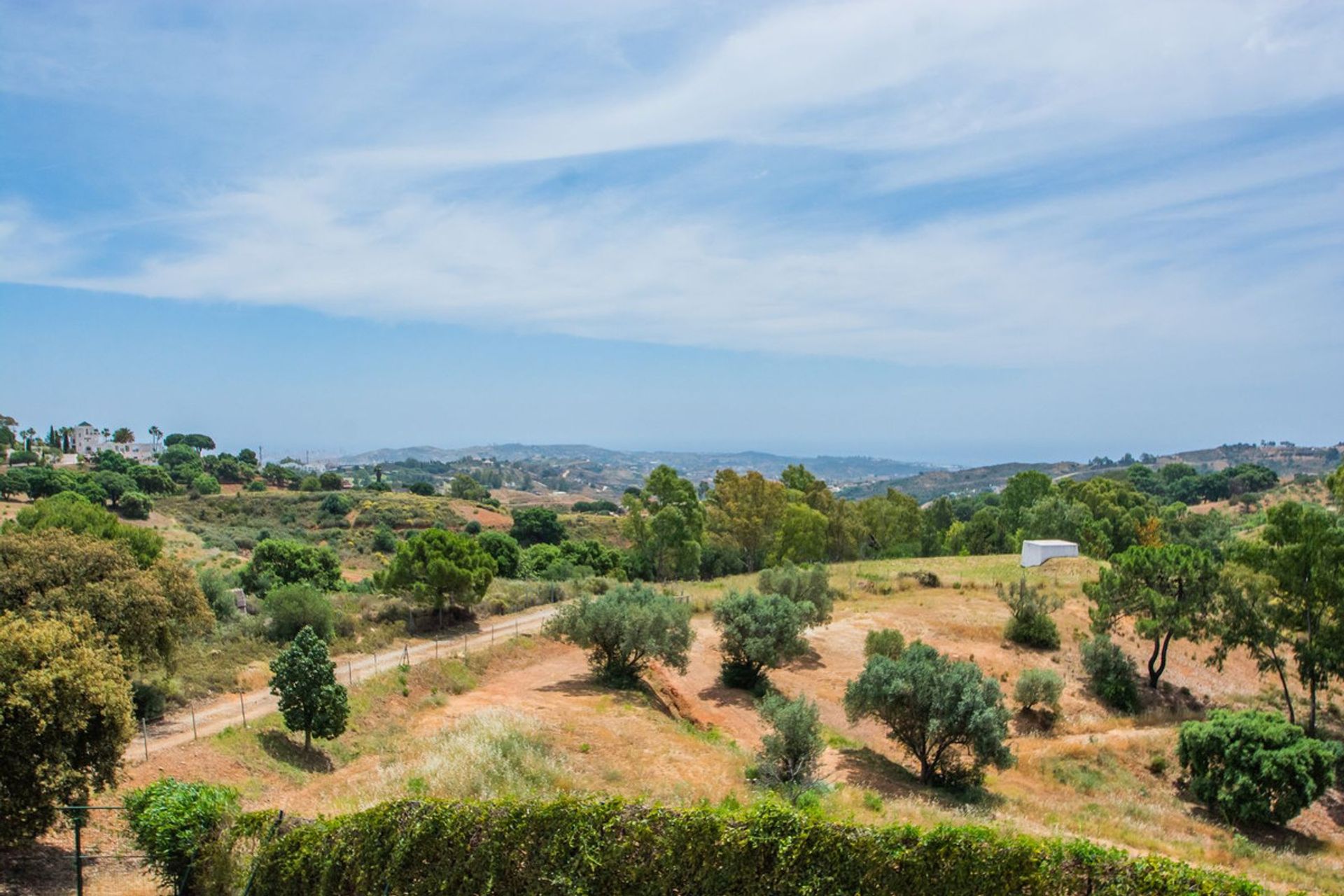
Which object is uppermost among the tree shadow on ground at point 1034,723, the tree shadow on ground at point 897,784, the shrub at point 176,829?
the shrub at point 176,829

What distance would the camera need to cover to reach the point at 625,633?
88.9 feet

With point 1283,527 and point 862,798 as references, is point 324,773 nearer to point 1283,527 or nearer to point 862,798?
point 862,798

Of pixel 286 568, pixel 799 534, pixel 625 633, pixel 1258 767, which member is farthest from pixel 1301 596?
pixel 286 568

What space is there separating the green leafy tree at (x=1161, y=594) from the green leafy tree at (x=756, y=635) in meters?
12.9

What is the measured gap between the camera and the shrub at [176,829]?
A: 11.2m

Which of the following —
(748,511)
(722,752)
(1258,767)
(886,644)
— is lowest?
(1258,767)

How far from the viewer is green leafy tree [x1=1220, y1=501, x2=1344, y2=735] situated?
2712 centimetres

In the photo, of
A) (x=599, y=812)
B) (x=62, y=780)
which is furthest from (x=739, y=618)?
(x=62, y=780)

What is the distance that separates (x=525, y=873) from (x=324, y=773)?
1054 centimetres

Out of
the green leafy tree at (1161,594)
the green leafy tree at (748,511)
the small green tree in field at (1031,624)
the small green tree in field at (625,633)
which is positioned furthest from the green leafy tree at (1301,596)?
the green leafy tree at (748,511)

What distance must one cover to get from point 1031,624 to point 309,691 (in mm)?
29269

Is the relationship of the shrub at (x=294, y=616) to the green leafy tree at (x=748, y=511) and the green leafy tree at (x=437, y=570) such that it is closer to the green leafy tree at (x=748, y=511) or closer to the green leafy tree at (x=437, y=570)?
the green leafy tree at (x=437, y=570)

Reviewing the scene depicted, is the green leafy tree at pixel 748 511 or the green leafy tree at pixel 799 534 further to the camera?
the green leafy tree at pixel 799 534

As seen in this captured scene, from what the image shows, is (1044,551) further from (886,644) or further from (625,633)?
(625,633)
